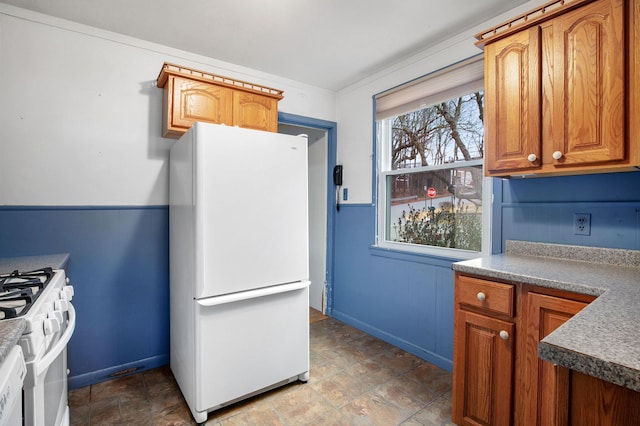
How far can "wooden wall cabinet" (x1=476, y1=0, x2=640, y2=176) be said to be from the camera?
1.32m

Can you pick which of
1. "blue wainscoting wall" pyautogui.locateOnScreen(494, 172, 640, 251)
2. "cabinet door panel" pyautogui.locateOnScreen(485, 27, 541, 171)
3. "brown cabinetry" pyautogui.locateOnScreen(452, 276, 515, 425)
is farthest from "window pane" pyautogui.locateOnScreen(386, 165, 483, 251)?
"brown cabinetry" pyautogui.locateOnScreen(452, 276, 515, 425)

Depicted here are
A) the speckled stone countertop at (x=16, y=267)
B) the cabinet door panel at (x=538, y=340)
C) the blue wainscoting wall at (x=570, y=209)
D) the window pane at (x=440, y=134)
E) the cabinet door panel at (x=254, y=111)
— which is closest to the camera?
the speckled stone countertop at (x=16, y=267)

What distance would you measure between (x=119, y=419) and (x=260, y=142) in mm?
1706

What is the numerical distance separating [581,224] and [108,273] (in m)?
2.86

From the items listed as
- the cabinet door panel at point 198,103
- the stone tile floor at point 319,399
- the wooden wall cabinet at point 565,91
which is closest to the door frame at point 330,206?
the stone tile floor at point 319,399

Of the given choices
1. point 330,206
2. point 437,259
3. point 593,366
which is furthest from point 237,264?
point 330,206

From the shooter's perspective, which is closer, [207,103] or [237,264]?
[237,264]

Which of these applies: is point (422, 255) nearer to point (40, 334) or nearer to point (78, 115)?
point (40, 334)

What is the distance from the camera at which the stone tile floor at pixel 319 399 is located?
69.0 inches

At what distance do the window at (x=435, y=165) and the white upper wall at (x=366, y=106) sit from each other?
91mm

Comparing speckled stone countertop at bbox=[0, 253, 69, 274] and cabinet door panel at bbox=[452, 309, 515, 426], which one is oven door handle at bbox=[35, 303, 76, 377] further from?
cabinet door panel at bbox=[452, 309, 515, 426]

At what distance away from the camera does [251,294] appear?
1.83 m

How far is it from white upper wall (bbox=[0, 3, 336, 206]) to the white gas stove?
0.92 m

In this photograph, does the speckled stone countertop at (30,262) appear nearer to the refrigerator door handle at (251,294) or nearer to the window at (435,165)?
the refrigerator door handle at (251,294)
